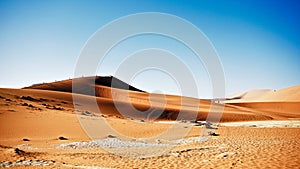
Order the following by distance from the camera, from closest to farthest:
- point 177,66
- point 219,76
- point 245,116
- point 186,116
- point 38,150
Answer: point 38,150 < point 219,76 < point 177,66 < point 186,116 < point 245,116

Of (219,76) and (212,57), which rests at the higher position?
(212,57)

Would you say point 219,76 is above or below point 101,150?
above

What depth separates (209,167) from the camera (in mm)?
8578

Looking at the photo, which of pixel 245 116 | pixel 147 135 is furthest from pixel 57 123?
pixel 245 116

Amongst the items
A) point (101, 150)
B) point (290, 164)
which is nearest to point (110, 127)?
point (101, 150)

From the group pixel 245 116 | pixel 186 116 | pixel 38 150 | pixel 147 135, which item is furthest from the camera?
pixel 245 116

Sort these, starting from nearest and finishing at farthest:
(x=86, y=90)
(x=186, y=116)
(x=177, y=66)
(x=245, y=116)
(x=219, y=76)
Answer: (x=219, y=76) → (x=177, y=66) → (x=186, y=116) → (x=245, y=116) → (x=86, y=90)

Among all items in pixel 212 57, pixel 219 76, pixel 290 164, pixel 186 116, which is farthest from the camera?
pixel 186 116

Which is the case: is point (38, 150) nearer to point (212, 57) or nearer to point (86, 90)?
point (212, 57)

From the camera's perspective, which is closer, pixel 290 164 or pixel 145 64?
pixel 290 164

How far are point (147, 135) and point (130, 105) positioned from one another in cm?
1937

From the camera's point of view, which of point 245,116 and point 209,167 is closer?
point 209,167

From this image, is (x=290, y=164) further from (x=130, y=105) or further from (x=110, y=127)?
(x=130, y=105)

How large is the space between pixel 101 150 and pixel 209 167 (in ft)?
20.5
